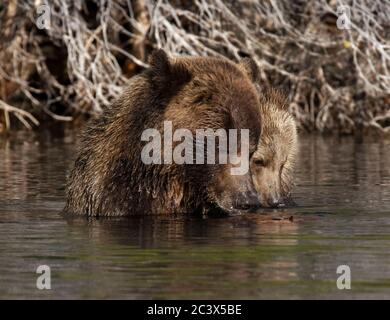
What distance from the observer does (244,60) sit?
10.4 metres

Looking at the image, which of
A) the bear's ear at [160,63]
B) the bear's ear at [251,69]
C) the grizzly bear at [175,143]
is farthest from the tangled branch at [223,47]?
the bear's ear at [160,63]

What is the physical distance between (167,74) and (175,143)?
592 millimetres

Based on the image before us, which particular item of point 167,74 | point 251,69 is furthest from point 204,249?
point 251,69

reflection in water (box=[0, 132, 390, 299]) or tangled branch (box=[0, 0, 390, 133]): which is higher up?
tangled branch (box=[0, 0, 390, 133])

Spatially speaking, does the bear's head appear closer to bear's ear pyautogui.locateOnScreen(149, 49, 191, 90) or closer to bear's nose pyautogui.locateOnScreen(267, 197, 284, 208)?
bear's nose pyautogui.locateOnScreen(267, 197, 284, 208)

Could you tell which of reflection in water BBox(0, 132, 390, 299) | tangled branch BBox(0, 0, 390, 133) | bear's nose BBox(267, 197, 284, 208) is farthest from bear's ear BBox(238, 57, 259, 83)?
tangled branch BBox(0, 0, 390, 133)

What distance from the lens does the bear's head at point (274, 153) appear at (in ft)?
34.2

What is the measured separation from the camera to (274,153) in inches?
415

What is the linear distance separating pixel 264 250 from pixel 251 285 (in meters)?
1.18

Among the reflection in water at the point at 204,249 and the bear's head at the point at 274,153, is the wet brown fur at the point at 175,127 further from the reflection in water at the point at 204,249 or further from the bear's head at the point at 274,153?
the bear's head at the point at 274,153

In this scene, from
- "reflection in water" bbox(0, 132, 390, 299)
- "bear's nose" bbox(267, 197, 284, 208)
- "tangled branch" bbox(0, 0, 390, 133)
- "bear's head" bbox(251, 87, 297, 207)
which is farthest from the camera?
"tangled branch" bbox(0, 0, 390, 133)

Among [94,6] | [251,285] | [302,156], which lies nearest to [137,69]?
[94,6]

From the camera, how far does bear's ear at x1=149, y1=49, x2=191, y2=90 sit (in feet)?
31.2

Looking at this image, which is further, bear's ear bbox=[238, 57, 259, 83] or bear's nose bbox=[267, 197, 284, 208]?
bear's nose bbox=[267, 197, 284, 208]
